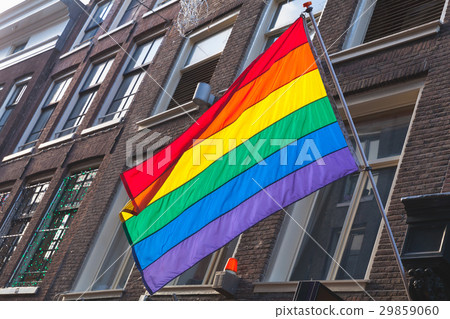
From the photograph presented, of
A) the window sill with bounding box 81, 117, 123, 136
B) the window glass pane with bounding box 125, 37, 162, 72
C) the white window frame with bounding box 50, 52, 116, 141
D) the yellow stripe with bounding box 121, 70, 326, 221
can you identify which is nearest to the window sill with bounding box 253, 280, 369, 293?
the yellow stripe with bounding box 121, 70, 326, 221

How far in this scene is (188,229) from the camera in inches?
260

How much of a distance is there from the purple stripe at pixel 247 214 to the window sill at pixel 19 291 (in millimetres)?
6720

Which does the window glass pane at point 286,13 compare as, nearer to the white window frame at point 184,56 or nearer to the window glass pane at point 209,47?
the white window frame at point 184,56

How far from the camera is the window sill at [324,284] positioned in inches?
273

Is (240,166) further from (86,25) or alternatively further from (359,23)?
(86,25)

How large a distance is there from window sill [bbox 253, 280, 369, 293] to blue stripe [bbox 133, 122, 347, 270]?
167cm

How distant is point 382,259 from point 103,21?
14333 mm

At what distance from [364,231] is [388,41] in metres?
2.95

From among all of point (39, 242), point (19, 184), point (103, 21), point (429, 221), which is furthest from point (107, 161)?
point (429, 221)

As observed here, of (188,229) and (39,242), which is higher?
(39,242)

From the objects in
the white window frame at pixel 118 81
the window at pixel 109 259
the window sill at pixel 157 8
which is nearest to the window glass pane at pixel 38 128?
the white window frame at pixel 118 81

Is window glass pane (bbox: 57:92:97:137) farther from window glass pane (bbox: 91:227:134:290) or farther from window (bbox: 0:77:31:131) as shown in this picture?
window glass pane (bbox: 91:227:134:290)

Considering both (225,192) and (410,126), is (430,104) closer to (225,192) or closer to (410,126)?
(410,126)

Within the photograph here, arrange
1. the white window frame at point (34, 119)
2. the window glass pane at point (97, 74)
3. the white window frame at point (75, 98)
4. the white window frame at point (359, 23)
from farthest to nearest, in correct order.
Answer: the white window frame at point (34, 119) → the window glass pane at point (97, 74) → the white window frame at point (75, 98) → the white window frame at point (359, 23)
